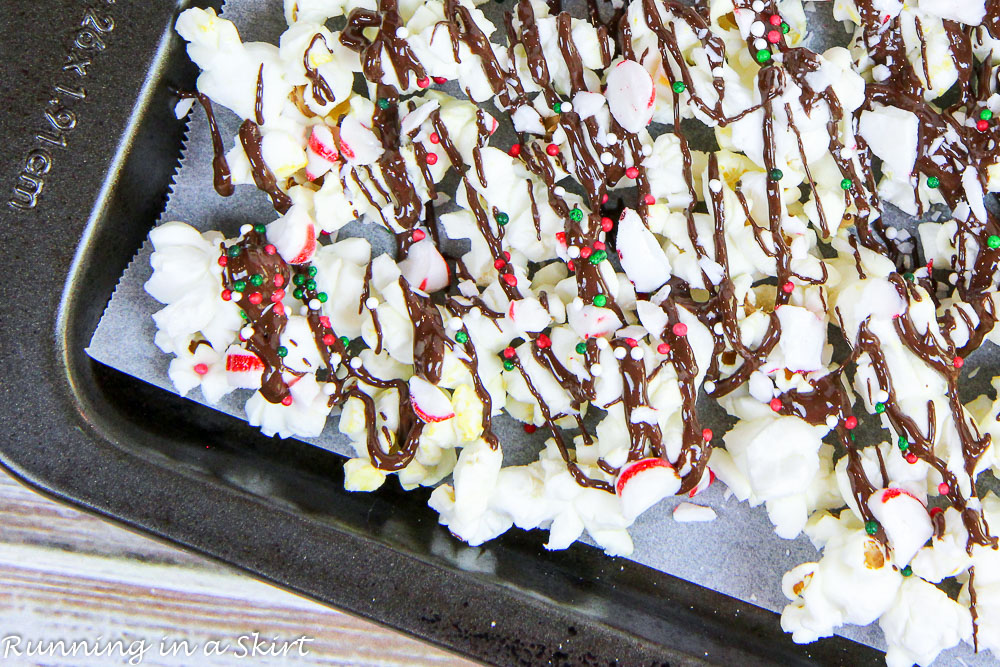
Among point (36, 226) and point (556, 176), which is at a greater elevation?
point (556, 176)

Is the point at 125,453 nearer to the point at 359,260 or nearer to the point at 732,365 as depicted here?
the point at 359,260

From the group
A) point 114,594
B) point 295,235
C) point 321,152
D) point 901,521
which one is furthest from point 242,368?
point 901,521

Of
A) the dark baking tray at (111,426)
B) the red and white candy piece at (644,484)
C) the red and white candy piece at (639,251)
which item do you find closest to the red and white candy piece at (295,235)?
the dark baking tray at (111,426)

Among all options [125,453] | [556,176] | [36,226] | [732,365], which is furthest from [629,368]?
[36,226]

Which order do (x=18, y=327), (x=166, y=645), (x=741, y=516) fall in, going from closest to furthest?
(x=18, y=327), (x=741, y=516), (x=166, y=645)

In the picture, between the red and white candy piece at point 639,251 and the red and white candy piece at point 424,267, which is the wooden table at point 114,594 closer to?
the red and white candy piece at point 424,267

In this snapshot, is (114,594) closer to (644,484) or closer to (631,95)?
(644,484)
